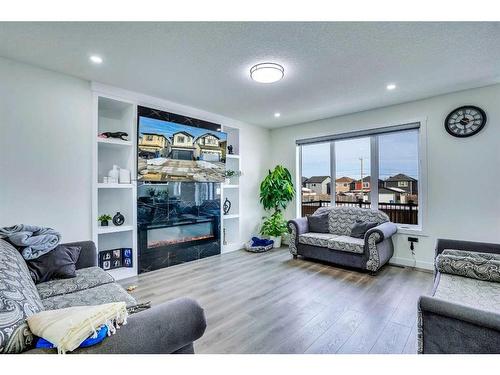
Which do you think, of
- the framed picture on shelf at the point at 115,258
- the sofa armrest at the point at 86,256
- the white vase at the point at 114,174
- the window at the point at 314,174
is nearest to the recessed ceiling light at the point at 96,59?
the white vase at the point at 114,174

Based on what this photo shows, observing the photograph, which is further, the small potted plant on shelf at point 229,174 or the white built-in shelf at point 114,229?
the small potted plant on shelf at point 229,174

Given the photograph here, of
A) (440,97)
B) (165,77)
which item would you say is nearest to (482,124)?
(440,97)

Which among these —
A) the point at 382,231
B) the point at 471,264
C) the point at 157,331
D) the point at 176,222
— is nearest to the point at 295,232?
the point at 382,231

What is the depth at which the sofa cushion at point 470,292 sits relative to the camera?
171cm

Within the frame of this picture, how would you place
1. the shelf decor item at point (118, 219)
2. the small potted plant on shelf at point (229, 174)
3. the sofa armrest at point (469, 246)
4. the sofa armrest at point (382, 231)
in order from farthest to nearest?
the small potted plant on shelf at point (229, 174), the shelf decor item at point (118, 219), the sofa armrest at point (382, 231), the sofa armrest at point (469, 246)

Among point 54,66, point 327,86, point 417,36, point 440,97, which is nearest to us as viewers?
point 417,36

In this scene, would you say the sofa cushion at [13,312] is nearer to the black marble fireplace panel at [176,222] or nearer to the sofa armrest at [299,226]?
the black marble fireplace panel at [176,222]

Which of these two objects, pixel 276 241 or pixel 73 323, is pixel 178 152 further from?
pixel 73 323

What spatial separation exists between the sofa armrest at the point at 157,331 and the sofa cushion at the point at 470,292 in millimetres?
1702

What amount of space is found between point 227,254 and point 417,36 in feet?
13.5

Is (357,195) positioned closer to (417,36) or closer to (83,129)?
(417,36)

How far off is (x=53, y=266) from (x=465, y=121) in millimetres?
5205
